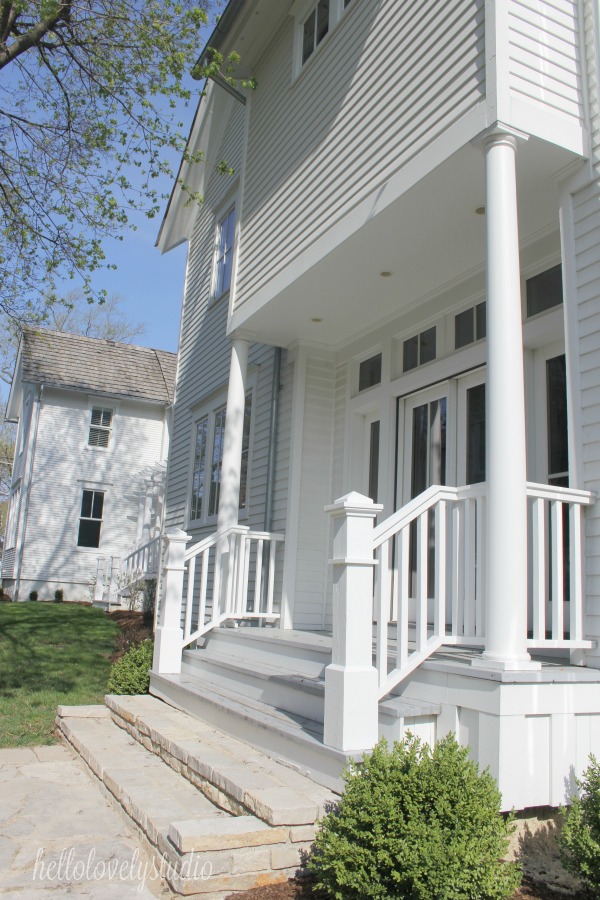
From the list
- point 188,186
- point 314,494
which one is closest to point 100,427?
point 188,186

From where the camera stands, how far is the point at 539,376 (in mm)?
5297

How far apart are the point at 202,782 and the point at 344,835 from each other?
147cm

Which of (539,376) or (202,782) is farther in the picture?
(539,376)

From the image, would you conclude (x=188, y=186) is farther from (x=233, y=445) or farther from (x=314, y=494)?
(x=314, y=494)

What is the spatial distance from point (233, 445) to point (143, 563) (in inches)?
320

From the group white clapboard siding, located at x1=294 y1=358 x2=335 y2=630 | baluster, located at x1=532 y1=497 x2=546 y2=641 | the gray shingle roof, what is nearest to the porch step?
baluster, located at x1=532 y1=497 x2=546 y2=641

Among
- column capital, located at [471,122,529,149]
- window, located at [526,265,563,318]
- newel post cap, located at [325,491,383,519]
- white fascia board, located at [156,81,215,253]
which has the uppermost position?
white fascia board, located at [156,81,215,253]

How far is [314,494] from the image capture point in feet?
26.1

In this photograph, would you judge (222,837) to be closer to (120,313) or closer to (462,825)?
(462,825)

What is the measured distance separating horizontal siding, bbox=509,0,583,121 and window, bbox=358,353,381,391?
128 inches

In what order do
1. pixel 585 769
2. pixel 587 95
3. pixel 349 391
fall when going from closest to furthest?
pixel 585 769
pixel 587 95
pixel 349 391

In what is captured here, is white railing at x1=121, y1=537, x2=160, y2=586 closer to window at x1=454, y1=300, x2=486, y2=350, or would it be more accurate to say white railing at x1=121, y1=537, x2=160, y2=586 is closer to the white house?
the white house

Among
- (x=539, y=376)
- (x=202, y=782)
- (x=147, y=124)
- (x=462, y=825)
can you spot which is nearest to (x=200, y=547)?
(x=202, y=782)

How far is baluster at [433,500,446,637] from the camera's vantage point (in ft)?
12.9
